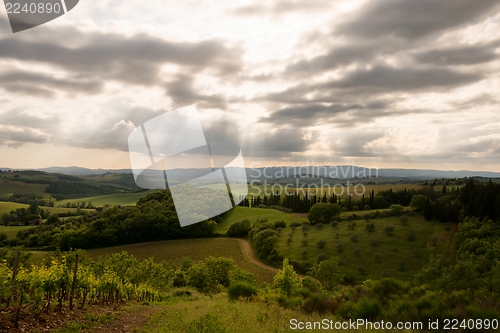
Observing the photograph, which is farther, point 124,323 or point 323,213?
point 323,213

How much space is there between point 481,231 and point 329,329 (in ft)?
219

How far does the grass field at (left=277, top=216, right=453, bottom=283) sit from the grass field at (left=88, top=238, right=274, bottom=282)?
13.3 metres

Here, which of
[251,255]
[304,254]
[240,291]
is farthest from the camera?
[251,255]

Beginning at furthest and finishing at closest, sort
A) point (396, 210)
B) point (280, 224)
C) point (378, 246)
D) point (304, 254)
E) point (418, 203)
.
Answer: point (280, 224) < point (418, 203) < point (396, 210) < point (304, 254) < point (378, 246)

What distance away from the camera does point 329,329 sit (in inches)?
404

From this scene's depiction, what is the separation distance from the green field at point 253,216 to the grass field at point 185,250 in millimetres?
11939

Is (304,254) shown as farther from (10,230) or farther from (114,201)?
(114,201)

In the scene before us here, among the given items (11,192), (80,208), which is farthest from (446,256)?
(11,192)

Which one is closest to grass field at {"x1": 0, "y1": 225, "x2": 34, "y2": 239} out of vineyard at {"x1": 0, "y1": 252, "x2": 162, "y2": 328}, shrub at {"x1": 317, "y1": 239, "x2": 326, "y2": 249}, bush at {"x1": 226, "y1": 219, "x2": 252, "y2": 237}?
bush at {"x1": 226, "y1": 219, "x2": 252, "y2": 237}

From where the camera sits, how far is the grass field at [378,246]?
202 ft

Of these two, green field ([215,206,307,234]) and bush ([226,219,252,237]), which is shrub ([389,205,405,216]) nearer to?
green field ([215,206,307,234])

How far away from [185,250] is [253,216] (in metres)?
33.4

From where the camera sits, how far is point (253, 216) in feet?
380

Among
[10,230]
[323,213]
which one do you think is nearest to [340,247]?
[323,213]
